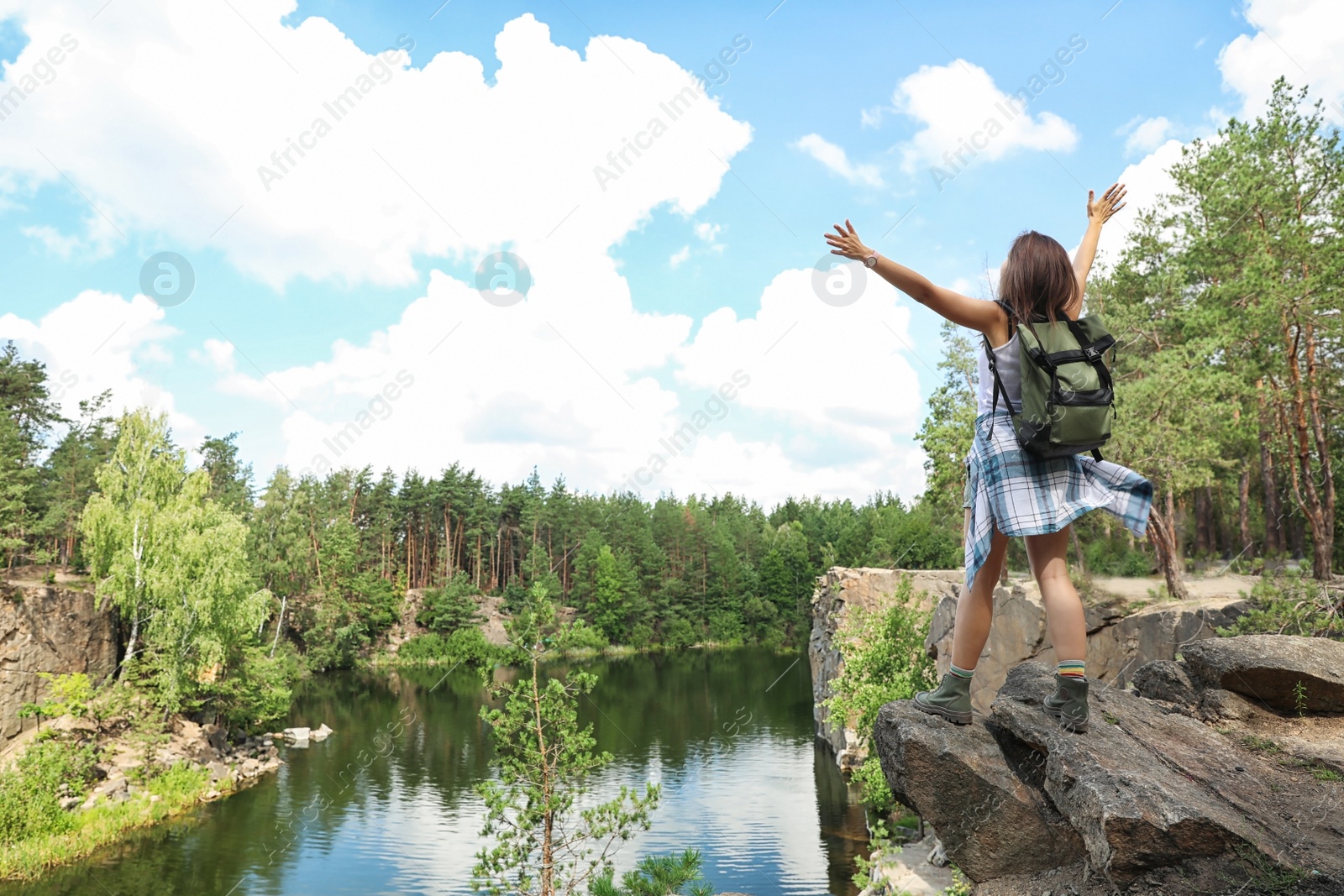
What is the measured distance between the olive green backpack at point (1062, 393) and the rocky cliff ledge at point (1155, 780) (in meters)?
1.79

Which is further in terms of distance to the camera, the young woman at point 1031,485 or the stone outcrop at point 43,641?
the stone outcrop at point 43,641

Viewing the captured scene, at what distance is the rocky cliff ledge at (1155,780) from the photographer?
13.5 feet

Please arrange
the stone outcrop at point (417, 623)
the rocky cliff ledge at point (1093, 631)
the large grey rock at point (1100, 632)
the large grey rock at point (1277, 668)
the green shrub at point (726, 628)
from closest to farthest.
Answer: the large grey rock at point (1277, 668) < the large grey rock at point (1100, 632) < the rocky cliff ledge at point (1093, 631) < the stone outcrop at point (417, 623) < the green shrub at point (726, 628)

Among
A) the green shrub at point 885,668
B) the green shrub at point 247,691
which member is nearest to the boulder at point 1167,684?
the green shrub at point 885,668

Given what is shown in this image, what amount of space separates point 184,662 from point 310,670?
2715 centimetres

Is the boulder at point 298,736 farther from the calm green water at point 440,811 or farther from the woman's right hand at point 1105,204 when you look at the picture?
the woman's right hand at point 1105,204

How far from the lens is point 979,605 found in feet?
15.3

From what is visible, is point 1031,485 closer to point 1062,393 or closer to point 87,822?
point 1062,393

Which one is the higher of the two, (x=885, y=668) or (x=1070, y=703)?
(x=1070, y=703)

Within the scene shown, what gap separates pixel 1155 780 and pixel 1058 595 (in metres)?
1.18

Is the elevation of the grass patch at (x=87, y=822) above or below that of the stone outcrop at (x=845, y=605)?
below

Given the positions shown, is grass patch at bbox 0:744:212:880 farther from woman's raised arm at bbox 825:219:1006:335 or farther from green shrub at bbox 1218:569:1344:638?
green shrub at bbox 1218:569:1344:638

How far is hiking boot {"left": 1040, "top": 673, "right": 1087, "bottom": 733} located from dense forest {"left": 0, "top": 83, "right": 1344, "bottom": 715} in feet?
22.3

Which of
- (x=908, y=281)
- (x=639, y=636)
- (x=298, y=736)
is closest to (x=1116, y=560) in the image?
(x=908, y=281)
